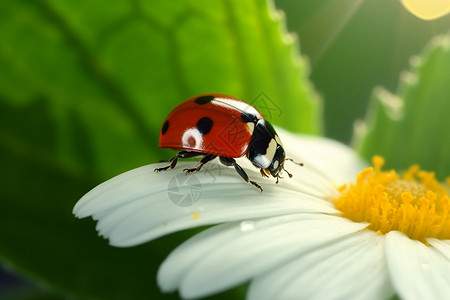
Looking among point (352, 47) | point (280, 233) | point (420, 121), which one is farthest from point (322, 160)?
point (352, 47)

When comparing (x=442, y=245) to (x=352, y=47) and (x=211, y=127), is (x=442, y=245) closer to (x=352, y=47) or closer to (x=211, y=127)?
(x=211, y=127)

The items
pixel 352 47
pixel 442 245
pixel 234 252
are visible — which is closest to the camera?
pixel 234 252

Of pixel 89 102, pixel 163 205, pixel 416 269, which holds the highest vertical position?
pixel 89 102

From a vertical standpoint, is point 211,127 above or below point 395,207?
above

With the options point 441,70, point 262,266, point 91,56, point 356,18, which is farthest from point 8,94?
point 356,18

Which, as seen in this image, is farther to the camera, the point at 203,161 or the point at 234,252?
the point at 203,161

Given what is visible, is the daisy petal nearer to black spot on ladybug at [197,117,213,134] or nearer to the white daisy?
the white daisy

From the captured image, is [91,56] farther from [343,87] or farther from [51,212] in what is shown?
[343,87]

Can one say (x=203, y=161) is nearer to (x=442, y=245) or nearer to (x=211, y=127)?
(x=211, y=127)

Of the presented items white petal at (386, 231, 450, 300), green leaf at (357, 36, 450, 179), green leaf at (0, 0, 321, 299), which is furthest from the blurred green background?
white petal at (386, 231, 450, 300)

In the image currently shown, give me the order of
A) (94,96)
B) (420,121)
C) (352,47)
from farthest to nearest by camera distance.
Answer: (352,47) → (420,121) → (94,96)
